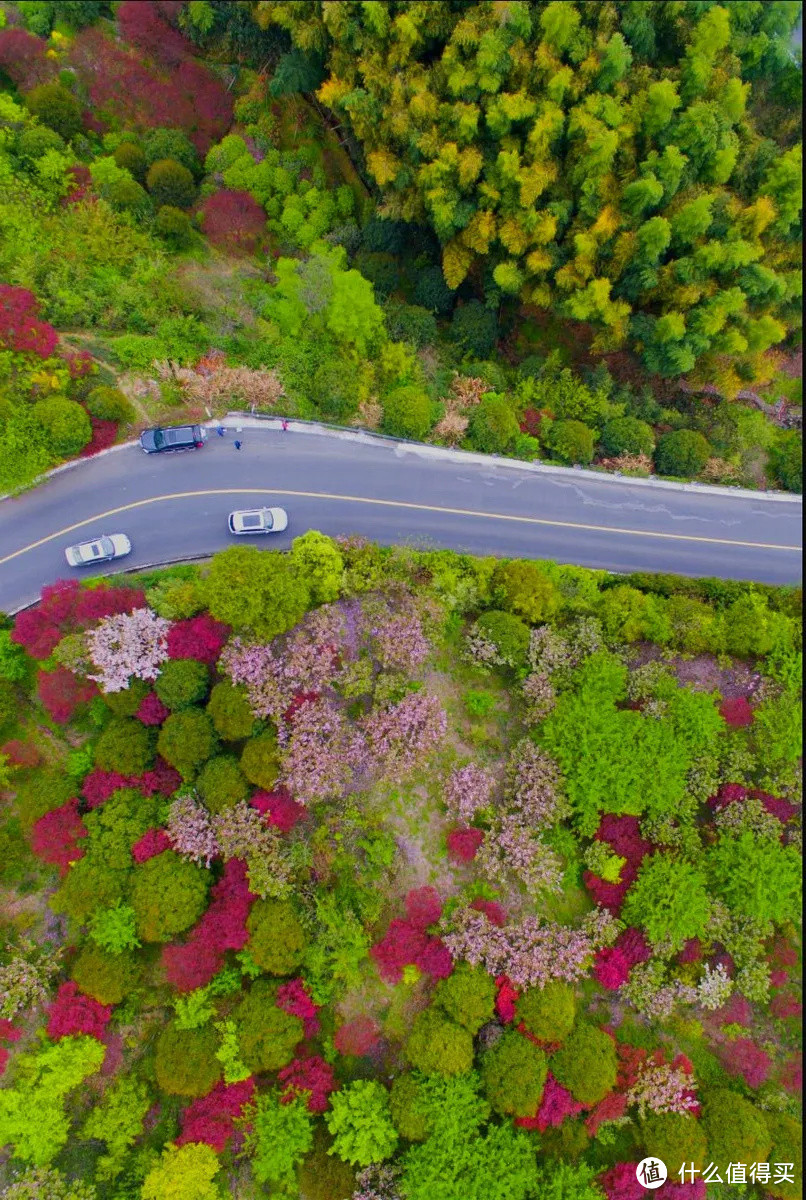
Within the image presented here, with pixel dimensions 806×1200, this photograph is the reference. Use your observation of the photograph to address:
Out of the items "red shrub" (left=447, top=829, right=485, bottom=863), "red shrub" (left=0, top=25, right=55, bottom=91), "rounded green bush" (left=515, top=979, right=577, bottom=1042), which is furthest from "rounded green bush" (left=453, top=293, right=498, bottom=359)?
"rounded green bush" (left=515, top=979, right=577, bottom=1042)

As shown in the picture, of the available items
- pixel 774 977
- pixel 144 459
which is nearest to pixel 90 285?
pixel 144 459

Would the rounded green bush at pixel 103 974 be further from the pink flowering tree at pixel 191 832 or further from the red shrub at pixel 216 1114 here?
the red shrub at pixel 216 1114

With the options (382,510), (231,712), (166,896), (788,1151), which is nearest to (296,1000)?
(166,896)

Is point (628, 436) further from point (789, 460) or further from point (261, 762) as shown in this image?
point (261, 762)

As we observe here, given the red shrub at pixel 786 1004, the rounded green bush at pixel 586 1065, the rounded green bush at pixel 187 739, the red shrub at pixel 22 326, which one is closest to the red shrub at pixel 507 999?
the rounded green bush at pixel 586 1065

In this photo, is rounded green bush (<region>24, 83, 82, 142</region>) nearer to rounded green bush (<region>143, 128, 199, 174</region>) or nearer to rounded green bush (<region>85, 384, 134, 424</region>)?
rounded green bush (<region>143, 128, 199, 174</region>)

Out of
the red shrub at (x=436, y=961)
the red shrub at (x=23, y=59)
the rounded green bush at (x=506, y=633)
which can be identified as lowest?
the red shrub at (x=436, y=961)

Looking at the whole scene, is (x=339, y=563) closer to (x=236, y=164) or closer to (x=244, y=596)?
(x=244, y=596)
